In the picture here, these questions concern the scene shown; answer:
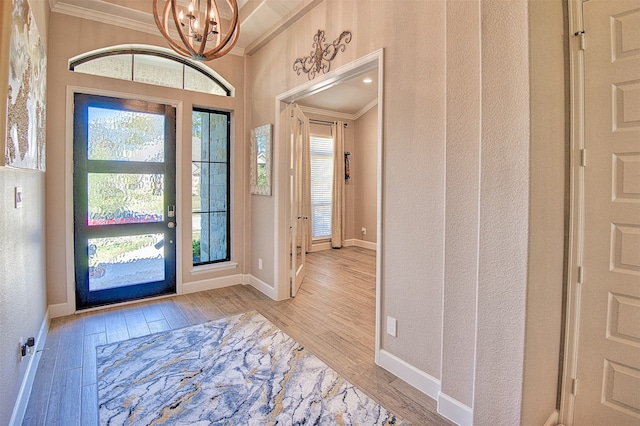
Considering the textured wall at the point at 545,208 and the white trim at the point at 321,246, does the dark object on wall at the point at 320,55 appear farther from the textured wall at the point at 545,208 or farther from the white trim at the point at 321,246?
the white trim at the point at 321,246

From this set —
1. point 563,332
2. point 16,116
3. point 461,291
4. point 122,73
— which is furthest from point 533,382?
point 122,73

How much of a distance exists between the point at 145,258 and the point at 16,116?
8.43ft

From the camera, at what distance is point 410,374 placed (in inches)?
89.6

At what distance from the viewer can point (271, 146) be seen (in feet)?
13.0

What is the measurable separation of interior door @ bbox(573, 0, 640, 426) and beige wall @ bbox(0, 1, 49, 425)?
9.38 ft

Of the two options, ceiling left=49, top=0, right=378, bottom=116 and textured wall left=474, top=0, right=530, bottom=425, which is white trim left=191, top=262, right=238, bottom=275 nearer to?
ceiling left=49, top=0, right=378, bottom=116

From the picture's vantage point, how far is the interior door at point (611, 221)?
158 centimetres

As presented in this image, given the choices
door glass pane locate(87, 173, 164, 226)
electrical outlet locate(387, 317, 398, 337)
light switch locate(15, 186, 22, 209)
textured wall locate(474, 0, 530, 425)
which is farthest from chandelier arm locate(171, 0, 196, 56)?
electrical outlet locate(387, 317, 398, 337)

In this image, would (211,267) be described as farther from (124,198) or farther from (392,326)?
(392,326)

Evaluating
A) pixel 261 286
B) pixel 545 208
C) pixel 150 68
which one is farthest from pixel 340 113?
pixel 545 208

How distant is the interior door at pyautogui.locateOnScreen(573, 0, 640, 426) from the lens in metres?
1.58

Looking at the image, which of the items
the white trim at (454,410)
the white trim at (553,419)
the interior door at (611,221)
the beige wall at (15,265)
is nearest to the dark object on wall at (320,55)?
the interior door at (611,221)

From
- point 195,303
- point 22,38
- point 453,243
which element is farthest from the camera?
point 195,303

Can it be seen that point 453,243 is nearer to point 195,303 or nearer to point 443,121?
point 443,121
